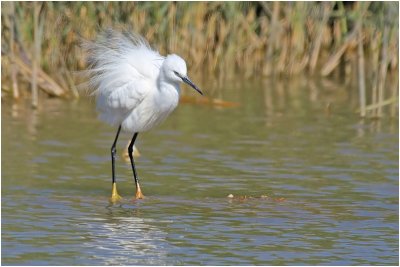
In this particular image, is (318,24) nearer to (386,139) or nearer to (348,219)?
(386,139)

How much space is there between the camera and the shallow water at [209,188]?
7023 millimetres

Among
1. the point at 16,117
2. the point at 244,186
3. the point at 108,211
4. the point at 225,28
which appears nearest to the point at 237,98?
the point at 225,28

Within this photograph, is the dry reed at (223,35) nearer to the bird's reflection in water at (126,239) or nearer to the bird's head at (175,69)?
the bird's head at (175,69)

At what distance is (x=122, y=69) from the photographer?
873cm

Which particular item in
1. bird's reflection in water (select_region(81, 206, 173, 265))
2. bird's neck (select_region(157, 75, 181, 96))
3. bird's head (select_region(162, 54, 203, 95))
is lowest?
bird's reflection in water (select_region(81, 206, 173, 265))

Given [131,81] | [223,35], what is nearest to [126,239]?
[131,81]

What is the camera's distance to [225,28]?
16.3m

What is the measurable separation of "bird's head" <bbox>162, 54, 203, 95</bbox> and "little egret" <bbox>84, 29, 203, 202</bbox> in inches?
0.7

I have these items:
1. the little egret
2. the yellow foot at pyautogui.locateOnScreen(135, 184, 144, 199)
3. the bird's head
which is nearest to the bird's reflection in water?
the yellow foot at pyautogui.locateOnScreen(135, 184, 144, 199)

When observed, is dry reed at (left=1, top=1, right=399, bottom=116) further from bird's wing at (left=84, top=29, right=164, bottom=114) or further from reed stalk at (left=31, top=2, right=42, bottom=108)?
bird's wing at (left=84, top=29, right=164, bottom=114)

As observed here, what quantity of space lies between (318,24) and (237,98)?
2311mm

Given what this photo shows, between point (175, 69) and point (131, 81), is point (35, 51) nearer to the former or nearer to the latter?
point (131, 81)

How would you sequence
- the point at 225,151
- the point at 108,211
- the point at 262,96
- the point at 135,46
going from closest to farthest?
the point at 108,211, the point at 135,46, the point at 225,151, the point at 262,96

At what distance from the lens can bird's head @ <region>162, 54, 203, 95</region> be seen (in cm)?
835
